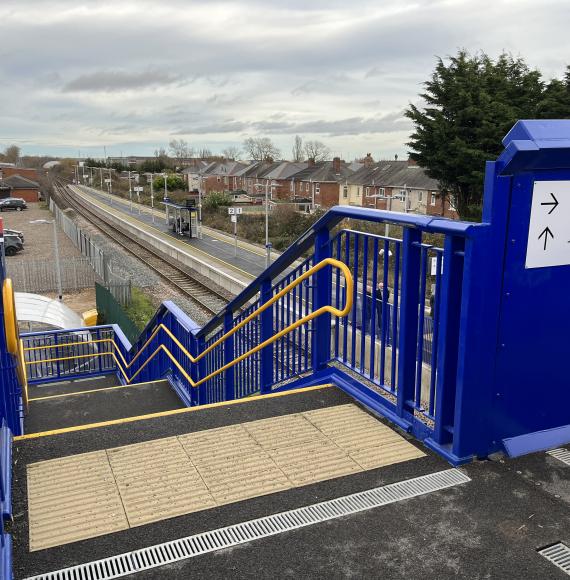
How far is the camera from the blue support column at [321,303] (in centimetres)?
449

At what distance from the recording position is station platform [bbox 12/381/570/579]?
Result: 2.54m

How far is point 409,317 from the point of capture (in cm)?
355

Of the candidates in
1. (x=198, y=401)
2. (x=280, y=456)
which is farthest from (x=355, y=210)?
(x=198, y=401)

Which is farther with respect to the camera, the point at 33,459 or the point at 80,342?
the point at 80,342

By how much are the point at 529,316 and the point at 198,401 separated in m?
5.06

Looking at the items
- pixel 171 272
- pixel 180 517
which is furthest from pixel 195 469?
pixel 171 272

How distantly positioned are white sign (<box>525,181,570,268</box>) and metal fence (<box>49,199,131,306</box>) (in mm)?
18674

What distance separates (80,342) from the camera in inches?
570

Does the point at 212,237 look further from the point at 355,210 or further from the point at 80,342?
the point at 355,210

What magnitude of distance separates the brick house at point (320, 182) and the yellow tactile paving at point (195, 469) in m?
59.2

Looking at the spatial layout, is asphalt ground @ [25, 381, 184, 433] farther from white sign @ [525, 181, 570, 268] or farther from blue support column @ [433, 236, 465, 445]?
white sign @ [525, 181, 570, 268]

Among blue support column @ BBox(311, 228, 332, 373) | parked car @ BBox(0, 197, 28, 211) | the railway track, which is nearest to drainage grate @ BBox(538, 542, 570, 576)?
blue support column @ BBox(311, 228, 332, 373)

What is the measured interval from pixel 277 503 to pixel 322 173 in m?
65.9

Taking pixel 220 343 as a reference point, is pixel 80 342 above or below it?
below
